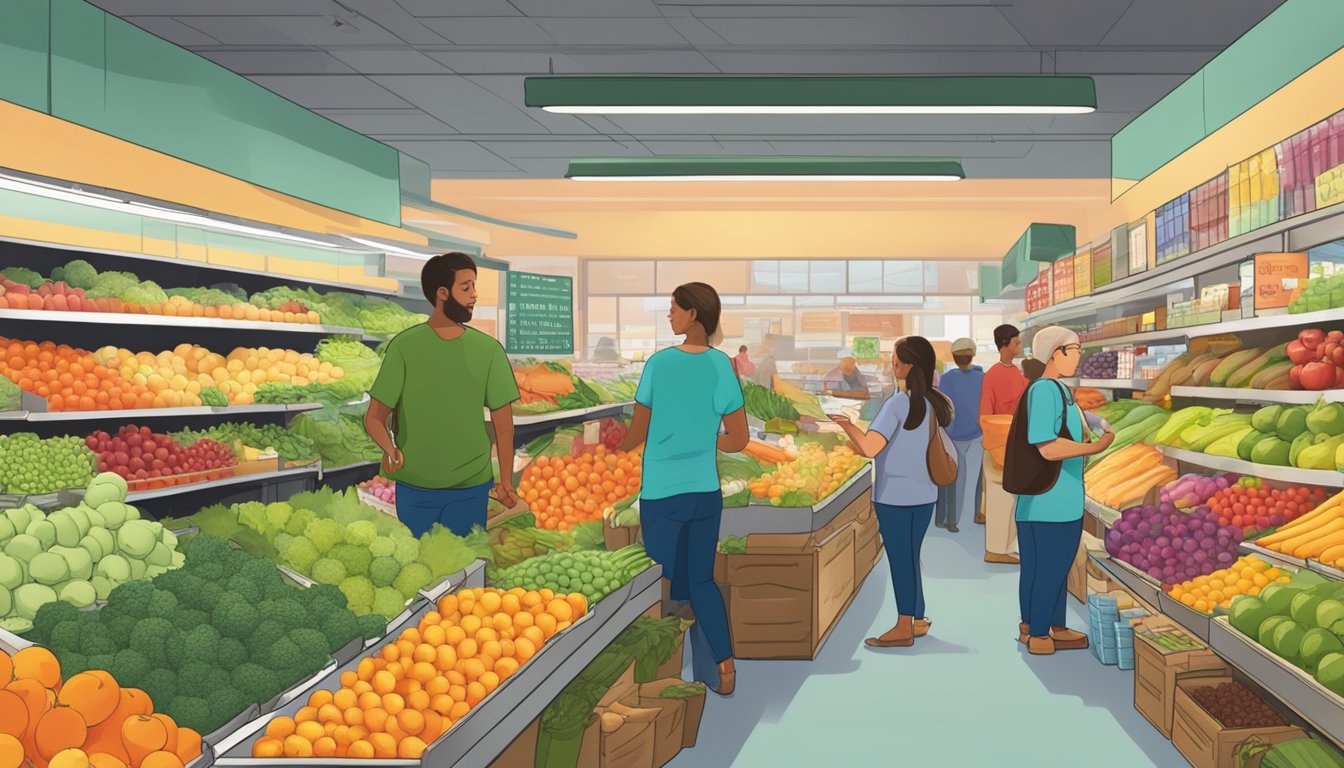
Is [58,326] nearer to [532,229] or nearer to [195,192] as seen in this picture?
[195,192]

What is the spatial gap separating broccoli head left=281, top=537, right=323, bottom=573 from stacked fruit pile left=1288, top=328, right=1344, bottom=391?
13.6ft

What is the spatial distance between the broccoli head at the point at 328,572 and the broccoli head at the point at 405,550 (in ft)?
0.73

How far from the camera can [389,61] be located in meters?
7.89

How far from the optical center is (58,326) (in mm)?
6281

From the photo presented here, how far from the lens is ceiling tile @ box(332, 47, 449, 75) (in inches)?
302

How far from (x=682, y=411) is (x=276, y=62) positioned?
5.16 m

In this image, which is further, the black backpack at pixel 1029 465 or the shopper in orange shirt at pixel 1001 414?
the shopper in orange shirt at pixel 1001 414

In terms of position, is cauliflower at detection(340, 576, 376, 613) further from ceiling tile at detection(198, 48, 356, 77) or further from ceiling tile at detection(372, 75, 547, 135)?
ceiling tile at detection(372, 75, 547, 135)

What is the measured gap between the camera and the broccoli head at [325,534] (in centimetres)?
348

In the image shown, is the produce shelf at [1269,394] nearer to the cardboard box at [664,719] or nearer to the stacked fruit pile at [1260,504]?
the stacked fruit pile at [1260,504]

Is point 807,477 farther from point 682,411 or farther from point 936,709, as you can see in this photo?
point 682,411

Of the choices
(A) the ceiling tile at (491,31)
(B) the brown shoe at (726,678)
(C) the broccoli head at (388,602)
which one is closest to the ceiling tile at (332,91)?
(A) the ceiling tile at (491,31)

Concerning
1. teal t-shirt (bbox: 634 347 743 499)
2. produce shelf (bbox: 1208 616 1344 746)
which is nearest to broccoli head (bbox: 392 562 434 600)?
teal t-shirt (bbox: 634 347 743 499)

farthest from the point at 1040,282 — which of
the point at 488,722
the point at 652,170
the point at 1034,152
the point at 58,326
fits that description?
the point at 488,722
